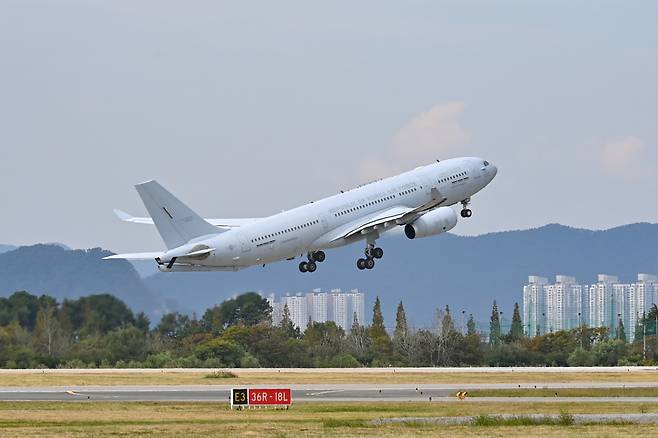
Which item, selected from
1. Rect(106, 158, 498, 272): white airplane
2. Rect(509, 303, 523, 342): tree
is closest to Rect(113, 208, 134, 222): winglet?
Rect(106, 158, 498, 272): white airplane

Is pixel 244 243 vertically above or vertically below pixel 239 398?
above

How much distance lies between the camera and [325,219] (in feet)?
331

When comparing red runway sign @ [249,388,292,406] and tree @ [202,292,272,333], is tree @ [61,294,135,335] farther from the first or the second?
red runway sign @ [249,388,292,406]

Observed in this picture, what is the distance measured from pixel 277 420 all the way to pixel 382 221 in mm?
33922

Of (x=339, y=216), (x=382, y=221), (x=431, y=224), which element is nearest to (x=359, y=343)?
(x=431, y=224)

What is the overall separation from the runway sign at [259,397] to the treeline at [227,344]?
151 ft

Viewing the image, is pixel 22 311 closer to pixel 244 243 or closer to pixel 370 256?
pixel 370 256

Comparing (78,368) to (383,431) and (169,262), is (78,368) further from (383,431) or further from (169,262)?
(383,431)

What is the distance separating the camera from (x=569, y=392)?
9244 cm

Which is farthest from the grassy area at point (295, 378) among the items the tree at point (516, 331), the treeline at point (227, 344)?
the tree at point (516, 331)

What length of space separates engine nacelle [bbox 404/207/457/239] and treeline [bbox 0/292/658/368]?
25825mm

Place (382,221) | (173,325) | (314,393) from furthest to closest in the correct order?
(173,325)
(382,221)
(314,393)

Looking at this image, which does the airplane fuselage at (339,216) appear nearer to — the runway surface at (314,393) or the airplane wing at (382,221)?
the airplane wing at (382,221)

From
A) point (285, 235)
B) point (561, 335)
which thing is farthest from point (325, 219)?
point (561, 335)
